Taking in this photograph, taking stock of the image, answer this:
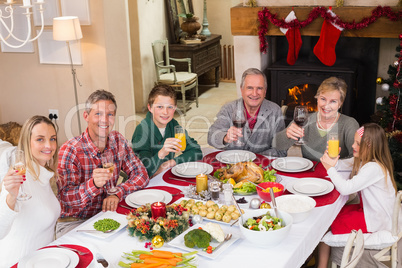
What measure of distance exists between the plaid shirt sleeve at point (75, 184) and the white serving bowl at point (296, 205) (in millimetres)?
870

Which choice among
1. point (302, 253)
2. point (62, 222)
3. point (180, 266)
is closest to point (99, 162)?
point (62, 222)

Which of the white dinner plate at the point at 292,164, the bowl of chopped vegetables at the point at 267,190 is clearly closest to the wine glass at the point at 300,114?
the white dinner plate at the point at 292,164

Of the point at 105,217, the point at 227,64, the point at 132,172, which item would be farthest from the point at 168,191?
the point at 227,64

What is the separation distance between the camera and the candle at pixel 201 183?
8.14 feet

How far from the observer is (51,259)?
74.0 inches

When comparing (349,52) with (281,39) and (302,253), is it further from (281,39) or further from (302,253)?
(302,253)

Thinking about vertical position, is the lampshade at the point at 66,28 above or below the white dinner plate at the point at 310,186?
above

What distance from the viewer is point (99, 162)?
8.59 ft

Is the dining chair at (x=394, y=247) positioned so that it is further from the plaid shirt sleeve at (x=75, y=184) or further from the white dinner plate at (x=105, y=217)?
the plaid shirt sleeve at (x=75, y=184)

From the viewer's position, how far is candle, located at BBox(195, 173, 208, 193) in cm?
248

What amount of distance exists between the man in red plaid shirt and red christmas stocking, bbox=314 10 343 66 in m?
2.30

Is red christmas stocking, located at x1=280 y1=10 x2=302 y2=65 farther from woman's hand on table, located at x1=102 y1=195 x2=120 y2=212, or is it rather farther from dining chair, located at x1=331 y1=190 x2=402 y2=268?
woman's hand on table, located at x1=102 y1=195 x2=120 y2=212

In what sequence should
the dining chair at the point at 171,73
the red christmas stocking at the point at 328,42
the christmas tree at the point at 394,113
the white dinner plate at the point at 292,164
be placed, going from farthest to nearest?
the dining chair at the point at 171,73 → the red christmas stocking at the point at 328,42 → the christmas tree at the point at 394,113 → the white dinner plate at the point at 292,164

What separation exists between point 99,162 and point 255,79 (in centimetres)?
120
